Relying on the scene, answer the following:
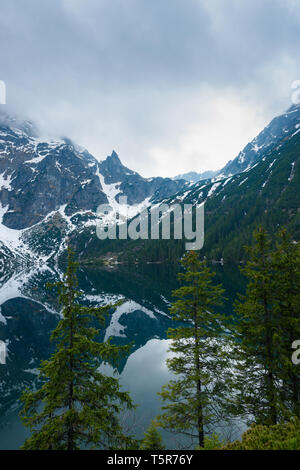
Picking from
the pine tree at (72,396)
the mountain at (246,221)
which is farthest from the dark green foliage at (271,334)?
the mountain at (246,221)

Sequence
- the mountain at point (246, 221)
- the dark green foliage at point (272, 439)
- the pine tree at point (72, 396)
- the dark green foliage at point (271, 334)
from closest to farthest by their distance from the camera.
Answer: the dark green foliage at point (272, 439), the pine tree at point (72, 396), the dark green foliage at point (271, 334), the mountain at point (246, 221)

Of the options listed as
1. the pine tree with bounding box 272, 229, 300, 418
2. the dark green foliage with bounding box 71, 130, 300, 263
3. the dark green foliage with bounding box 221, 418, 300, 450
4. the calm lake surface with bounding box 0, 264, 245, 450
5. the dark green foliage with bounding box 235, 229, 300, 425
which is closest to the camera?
the dark green foliage with bounding box 221, 418, 300, 450

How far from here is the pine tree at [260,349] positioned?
37.5 ft

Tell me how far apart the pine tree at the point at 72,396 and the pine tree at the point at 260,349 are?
6887 mm

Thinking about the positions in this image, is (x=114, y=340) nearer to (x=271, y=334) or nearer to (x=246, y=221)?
(x=271, y=334)

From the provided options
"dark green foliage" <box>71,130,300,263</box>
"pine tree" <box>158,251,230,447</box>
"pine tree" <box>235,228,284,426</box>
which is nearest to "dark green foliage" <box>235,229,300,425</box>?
"pine tree" <box>235,228,284,426</box>

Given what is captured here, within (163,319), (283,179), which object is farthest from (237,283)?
(283,179)

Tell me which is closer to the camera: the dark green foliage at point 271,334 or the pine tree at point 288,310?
the pine tree at point 288,310

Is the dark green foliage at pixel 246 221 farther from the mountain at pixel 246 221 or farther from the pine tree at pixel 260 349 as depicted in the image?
the pine tree at pixel 260 349

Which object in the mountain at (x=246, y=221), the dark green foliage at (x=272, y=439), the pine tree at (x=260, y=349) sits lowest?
the dark green foliage at (x=272, y=439)

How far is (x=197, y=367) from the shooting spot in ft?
40.8

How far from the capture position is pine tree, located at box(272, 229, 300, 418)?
11.0m

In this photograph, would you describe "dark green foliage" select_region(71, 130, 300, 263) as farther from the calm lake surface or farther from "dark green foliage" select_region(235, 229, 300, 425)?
"dark green foliage" select_region(235, 229, 300, 425)

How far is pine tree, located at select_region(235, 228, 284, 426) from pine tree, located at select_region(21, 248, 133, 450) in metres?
6.89
